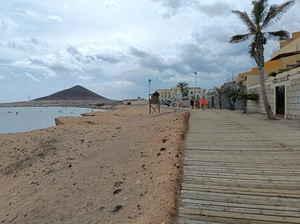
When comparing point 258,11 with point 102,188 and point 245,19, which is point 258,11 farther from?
point 102,188

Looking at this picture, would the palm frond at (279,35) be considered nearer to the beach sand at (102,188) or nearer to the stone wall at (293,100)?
the stone wall at (293,100)

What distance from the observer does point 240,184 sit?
14.4 ft

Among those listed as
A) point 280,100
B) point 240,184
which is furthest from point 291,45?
point 240,184

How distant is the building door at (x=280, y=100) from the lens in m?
16.8

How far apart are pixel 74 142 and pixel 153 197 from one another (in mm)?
10359

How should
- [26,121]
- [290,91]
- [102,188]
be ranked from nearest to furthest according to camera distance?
[102,188] → [290,91] → [26,121]

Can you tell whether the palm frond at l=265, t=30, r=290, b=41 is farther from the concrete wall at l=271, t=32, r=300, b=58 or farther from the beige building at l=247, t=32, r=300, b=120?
the concrete wall at l=271, t=32, r=300, b=58

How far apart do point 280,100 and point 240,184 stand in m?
14.9

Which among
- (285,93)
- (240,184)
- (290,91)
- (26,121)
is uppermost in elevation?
(290,91)

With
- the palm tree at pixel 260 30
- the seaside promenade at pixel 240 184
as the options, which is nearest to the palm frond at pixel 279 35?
the palm tree at pixel 260 30

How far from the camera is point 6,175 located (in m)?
10.1

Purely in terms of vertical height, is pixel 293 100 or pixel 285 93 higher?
pixel 285 93

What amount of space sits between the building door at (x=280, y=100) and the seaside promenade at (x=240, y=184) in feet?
34.4

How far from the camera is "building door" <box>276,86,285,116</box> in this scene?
16.8m
